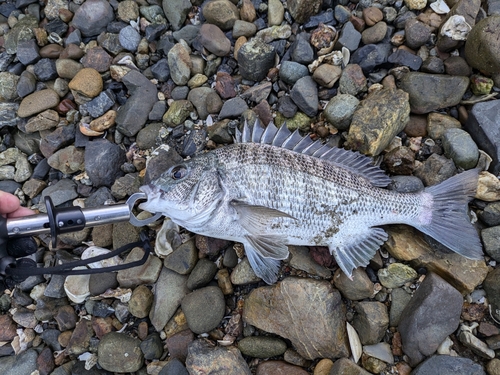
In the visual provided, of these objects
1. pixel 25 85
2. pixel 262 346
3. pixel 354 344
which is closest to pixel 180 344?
pixel 262 346

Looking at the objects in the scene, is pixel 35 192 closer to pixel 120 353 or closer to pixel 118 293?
pixel 118 293

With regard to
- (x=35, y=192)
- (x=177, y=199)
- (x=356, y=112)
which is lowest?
(x=35, y=192)

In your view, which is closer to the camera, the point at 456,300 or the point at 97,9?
the point at 456,300

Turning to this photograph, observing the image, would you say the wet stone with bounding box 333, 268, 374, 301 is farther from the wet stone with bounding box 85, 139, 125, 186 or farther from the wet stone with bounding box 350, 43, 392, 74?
the wet stone with bounding box 85, 139, 125, 186

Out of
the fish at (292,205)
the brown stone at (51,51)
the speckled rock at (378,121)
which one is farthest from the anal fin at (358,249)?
Result: the brown stone at (51,51)

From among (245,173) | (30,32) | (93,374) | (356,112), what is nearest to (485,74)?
(356,112)

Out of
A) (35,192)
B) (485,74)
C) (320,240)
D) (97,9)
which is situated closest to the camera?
(320,240)

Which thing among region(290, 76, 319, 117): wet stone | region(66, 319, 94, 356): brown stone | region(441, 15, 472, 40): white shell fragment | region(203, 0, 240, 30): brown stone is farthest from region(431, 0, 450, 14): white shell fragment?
region(66, 319, 94, 356): brown stone
